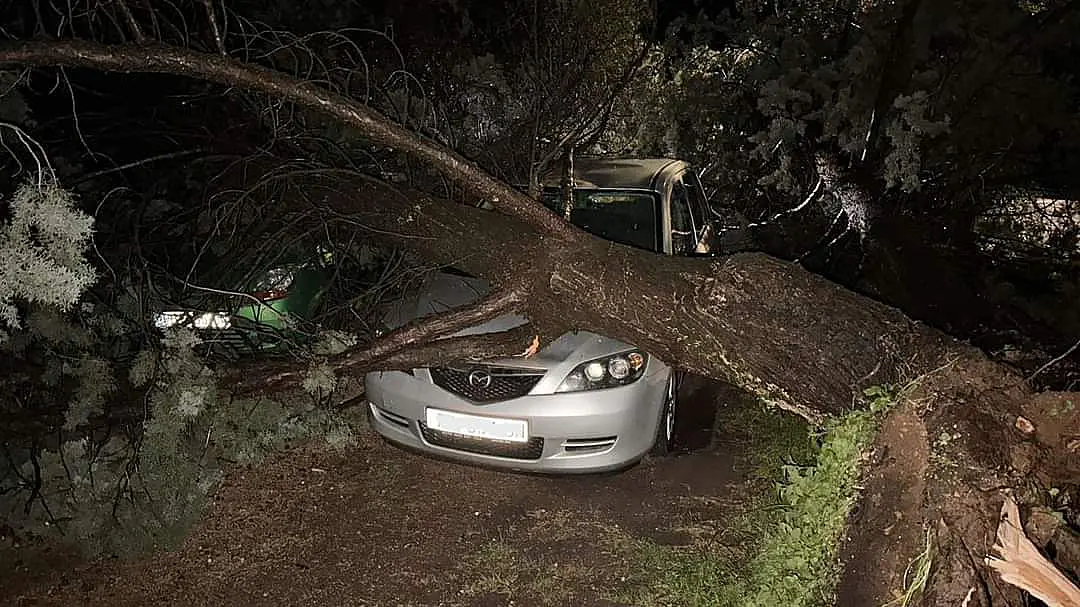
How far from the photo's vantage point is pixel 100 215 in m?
4.77

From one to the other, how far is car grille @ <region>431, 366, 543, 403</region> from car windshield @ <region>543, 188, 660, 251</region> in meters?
1.36

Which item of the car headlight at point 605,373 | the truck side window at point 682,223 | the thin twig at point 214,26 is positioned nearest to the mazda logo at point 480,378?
the car headlight at point 605,373

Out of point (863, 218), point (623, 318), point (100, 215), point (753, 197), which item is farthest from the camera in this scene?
point (753, 197)

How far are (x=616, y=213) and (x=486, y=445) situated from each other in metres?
1.94

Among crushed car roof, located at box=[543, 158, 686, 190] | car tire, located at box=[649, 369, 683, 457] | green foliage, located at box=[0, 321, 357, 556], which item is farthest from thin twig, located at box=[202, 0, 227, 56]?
Result: crushed car roof, located at box=[543, 158, 686, 190]

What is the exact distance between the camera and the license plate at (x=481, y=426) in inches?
172

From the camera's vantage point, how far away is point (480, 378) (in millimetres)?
4422

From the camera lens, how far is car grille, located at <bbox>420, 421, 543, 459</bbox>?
439cm

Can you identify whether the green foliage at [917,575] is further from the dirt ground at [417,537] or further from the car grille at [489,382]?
the car grille at [489,382]

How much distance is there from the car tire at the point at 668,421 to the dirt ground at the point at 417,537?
77 mm

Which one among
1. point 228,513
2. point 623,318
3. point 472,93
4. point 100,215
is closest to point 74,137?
point 100,215

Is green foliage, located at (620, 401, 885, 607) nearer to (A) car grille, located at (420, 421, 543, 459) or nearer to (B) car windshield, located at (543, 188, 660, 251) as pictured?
(A) car grille, located at (420, 421, 543, 459)

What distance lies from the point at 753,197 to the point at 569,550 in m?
5.68

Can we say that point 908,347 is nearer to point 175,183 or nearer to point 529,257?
point 529,257
